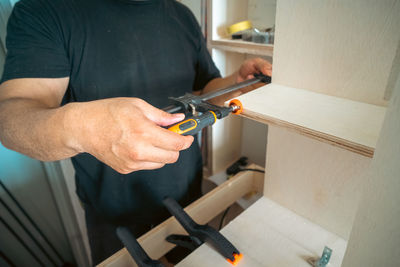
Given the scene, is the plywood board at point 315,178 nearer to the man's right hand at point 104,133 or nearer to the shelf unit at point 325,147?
the shelf unit at point 325,147

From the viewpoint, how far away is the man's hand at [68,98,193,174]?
1.15 feet

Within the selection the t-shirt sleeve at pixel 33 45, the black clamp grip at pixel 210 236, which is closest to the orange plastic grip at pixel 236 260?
the black clamp grip at pixel 210 236

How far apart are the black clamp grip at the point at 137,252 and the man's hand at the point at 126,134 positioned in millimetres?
213

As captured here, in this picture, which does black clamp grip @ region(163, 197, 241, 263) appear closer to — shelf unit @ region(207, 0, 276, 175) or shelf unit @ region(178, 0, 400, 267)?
shelf unit @ region(178, 0, 400, 267)

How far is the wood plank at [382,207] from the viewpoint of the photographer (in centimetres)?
23

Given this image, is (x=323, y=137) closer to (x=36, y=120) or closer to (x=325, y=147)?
(x=325, y=147)

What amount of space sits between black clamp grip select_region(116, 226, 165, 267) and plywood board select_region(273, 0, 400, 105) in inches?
18.9

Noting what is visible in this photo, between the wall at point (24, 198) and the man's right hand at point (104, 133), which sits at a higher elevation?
the man's right hand at point (104, 133)

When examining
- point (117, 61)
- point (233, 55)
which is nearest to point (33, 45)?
point (117, 61)

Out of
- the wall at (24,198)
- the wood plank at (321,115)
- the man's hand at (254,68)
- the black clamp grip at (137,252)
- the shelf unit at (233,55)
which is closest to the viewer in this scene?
the wood plank at (321,115)

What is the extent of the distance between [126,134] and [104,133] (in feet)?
0.13

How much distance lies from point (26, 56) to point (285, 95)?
0.57 meters

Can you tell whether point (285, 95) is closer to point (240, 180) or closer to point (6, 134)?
point (240, 180)

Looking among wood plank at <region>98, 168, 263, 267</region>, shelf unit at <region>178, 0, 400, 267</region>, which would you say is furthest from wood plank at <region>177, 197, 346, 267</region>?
wood plank at <region>98, 168, 263, 267</region>
